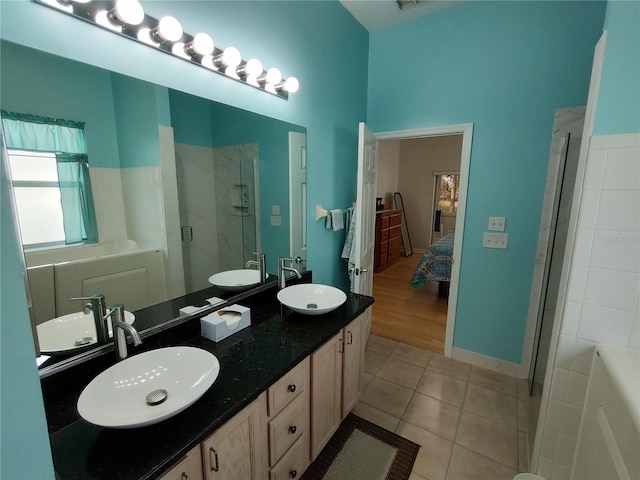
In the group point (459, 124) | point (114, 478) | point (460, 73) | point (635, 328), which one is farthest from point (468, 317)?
point (114, 478)

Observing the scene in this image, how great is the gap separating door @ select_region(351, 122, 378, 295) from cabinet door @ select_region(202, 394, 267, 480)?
1.25m

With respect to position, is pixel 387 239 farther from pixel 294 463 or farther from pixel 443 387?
pixel 294 463

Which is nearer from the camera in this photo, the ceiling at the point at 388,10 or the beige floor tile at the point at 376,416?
the beige floor tile at the point at 376,416

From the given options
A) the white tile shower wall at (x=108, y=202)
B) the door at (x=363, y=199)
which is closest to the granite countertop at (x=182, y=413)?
the white tile shower wall at (x=108, y=202)

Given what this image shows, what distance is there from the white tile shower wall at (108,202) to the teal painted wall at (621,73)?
6.15ft

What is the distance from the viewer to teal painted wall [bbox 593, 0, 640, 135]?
105cm

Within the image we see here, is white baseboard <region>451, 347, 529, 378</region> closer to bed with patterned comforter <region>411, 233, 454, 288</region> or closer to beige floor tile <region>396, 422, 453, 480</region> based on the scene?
beige floor tile <region>396, 422, 453, 480</region>

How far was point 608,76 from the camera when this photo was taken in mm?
1096

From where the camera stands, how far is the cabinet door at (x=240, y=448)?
0.90 metres

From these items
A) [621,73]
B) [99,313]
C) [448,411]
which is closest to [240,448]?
[99,313]

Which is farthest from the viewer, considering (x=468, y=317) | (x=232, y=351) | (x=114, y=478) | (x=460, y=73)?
(x=468, y=317)

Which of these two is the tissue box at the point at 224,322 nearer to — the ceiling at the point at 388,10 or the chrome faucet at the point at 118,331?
the chrome faucet at the point at 118,331

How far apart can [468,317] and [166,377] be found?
2.33m

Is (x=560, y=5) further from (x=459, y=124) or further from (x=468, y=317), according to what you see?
(x=468, y=317)
